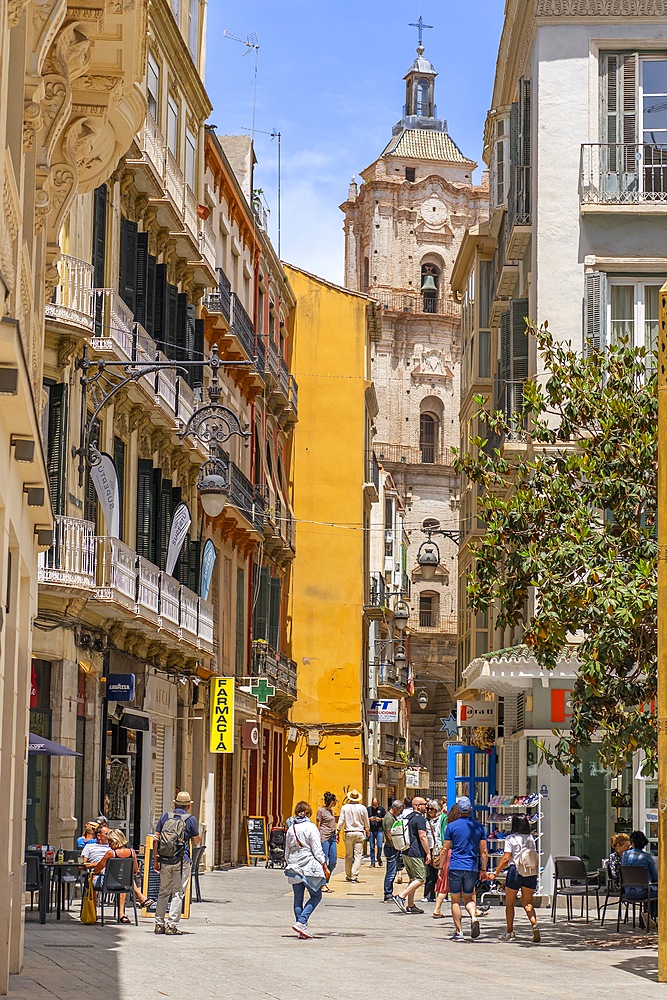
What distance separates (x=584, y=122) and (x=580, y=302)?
2.93m

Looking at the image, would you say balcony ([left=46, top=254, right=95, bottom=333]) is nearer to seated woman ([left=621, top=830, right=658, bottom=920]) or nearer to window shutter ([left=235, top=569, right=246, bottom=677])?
seated woman ([left=621, top=830, right=658, bottom=920])

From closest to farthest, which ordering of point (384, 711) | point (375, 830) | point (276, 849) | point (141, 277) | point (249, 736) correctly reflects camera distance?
point (141, 277)
point (276, 849)
point (249, 736)
point (375, 830)
point (384, 711)

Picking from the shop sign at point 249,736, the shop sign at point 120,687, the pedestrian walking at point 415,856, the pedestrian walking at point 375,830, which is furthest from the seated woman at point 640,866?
the pedestrian walking at point 375,830

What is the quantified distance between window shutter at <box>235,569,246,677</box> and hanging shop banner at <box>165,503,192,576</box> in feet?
37.3

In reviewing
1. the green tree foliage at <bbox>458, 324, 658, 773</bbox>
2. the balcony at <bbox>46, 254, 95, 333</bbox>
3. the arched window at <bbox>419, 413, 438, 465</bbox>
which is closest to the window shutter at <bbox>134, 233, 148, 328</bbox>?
the balcony at <bbox>46, 254, 95, 333</bbox>

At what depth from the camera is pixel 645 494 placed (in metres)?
18.8

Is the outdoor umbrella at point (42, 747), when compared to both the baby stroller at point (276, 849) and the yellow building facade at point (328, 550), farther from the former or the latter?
the yellow building facade at point (328, 550)

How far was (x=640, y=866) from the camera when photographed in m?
20.6

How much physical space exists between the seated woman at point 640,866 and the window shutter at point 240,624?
20908 millimetres

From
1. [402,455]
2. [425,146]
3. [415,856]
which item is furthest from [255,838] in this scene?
[425,146]

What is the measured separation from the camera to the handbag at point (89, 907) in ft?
63.9

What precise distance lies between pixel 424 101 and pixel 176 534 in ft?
248

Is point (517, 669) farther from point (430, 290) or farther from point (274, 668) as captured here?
point (430, 290)

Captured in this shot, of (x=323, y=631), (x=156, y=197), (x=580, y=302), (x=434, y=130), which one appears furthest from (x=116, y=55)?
(x=434, y=130)
